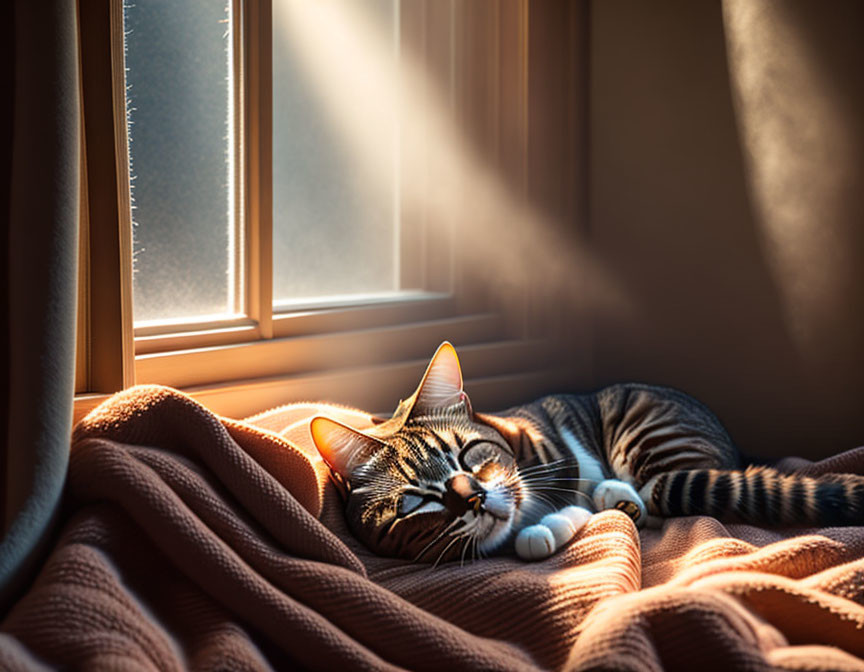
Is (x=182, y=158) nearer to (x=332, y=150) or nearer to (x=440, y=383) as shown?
(x=332, y=150)

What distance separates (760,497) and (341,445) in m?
0.67

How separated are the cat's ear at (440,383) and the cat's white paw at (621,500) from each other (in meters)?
0.30

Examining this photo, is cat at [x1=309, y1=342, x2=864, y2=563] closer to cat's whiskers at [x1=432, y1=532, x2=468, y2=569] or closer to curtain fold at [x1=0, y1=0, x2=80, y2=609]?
cat's whiskers at [x1=432, y1=532, x2=468, y2=569]

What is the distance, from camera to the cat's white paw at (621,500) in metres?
1.31

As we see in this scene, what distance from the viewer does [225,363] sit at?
4.53 feet

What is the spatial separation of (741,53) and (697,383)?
2.44 feet

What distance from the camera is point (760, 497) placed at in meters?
1.25

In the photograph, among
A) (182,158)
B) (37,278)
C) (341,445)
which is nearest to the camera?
(37,278)

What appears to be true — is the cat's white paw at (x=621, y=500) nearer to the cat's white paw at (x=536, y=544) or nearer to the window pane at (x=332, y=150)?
the cat's white paw at (x=536, y=544)

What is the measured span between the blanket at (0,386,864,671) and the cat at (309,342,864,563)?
0.07 meters

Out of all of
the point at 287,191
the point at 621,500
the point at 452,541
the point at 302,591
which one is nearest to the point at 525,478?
the point at 621,500

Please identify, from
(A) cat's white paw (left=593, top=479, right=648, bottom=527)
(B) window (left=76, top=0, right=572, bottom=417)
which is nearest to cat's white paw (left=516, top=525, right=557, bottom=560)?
(A) cat's white paw (left=593, top=479, right=648, bottom=527)

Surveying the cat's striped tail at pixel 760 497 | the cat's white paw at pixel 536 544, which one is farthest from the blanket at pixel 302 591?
the cat's striped tail at pixel 760 497

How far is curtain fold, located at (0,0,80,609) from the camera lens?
0.82 metres
